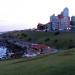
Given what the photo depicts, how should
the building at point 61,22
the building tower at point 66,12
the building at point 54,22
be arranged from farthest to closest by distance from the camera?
1. the building tower at point 66,12
2. the building at point 54,22
3. the building at point 61,22

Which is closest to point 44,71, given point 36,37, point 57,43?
point 57,43

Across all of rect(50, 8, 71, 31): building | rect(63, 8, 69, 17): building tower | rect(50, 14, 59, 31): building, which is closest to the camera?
rect(50, 8, 71, 31): building

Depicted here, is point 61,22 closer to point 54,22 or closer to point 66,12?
point 54,22

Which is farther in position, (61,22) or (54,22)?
(54,22)

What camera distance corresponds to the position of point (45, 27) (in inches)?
5881

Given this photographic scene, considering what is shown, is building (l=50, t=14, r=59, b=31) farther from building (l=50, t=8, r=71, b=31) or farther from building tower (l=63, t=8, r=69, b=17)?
building tower (l=63, t=8, r=69, b=17)

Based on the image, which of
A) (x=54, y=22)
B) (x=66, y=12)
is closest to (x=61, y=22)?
(x=54, y=22)

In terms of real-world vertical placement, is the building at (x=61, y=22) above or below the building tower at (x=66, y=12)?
below

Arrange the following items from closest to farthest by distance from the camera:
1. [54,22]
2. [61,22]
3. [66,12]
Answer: [61,22] → [54,22] → [66,12]

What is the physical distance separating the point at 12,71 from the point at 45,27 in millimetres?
128729

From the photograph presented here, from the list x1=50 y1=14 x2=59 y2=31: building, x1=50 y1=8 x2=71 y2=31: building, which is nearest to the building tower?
x1=50 y1=8 x2=71 y2=31: building

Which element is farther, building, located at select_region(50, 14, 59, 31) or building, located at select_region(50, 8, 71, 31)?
building, located at select_region(50, 14, 59, 31)

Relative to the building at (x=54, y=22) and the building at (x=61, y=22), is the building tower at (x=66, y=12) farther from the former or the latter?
the building at (x=54, y=22)

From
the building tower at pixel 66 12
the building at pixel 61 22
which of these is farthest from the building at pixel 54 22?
the building tower at pixel 66 12
